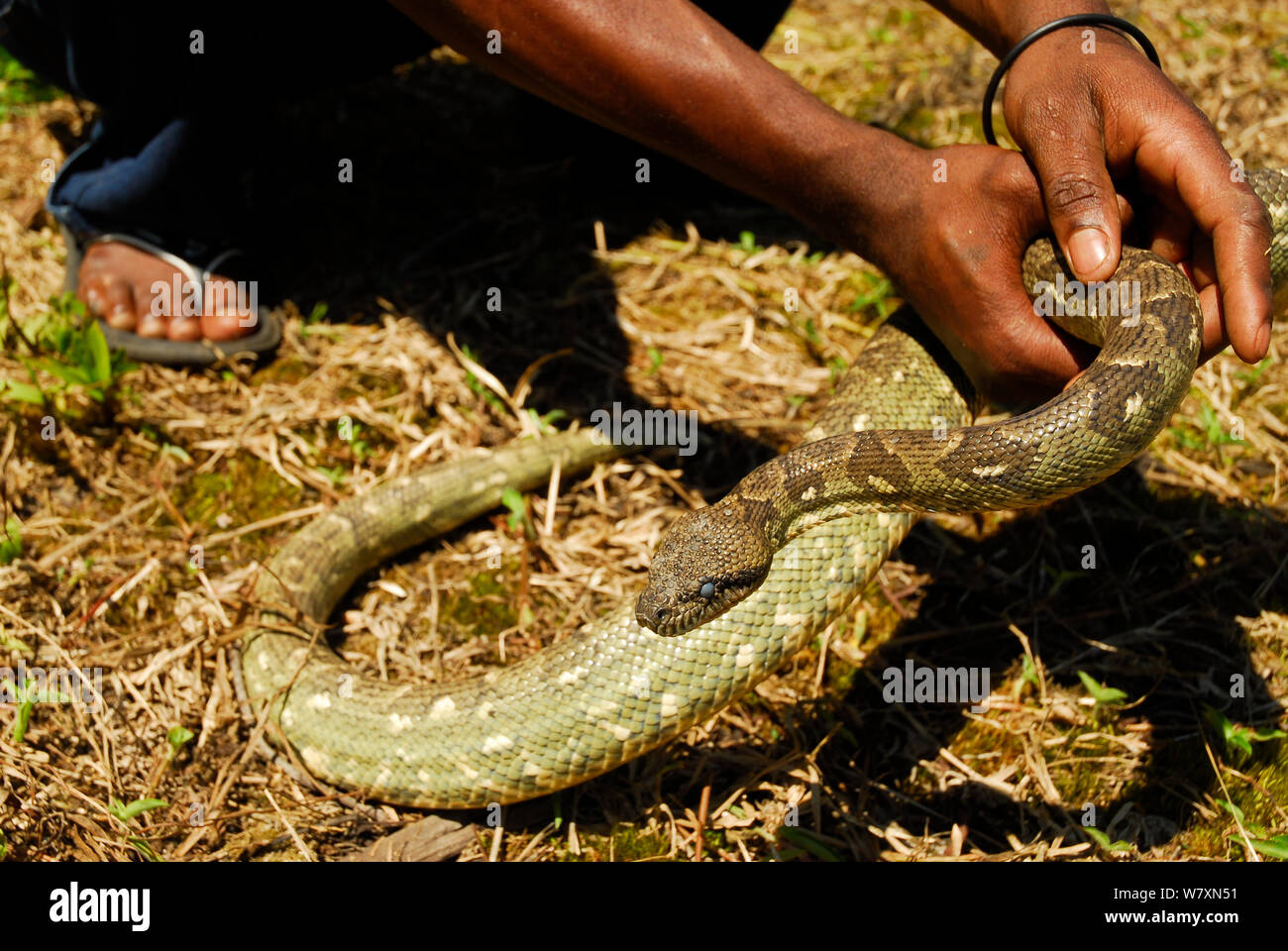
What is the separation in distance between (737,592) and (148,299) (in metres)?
3.52

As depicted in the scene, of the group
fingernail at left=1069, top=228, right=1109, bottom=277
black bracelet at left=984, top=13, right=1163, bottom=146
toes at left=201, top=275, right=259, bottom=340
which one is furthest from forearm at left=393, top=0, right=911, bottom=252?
toes at left=201, top=275, right=259, bottom=340

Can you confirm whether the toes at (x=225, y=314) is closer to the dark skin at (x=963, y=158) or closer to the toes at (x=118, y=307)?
the toes at (x=118, y=307)

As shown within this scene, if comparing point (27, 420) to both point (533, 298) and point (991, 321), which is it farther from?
point (991, 321)

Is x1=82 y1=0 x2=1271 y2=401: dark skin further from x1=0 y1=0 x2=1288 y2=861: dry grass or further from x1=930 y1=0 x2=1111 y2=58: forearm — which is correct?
x1=0 y1=0 x2=1288 y2=861: dry grass

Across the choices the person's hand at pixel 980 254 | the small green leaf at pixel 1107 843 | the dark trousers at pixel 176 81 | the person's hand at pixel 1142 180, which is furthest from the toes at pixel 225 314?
the small green leaf at pixel 1107 843

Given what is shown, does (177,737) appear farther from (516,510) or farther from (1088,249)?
(1088,249)

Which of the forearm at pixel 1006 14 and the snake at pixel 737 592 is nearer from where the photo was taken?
the snake at pixel 737 592

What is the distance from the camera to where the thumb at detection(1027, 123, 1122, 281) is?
3.07 metres

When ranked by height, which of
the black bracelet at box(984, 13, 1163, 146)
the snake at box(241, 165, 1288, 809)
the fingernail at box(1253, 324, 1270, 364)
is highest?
the black bracelet at box(984, 13, 1163, 146)

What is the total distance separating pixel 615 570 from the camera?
4234 mm

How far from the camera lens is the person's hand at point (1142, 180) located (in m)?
3.02

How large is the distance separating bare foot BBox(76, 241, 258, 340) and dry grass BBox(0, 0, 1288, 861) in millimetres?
234

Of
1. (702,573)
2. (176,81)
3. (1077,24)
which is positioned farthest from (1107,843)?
(176,81)

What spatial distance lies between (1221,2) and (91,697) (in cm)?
834
